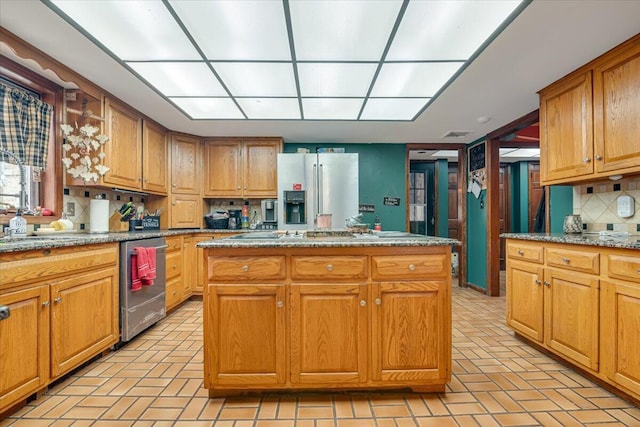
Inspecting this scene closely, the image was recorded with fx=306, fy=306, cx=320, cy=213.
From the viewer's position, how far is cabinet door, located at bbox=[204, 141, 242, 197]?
4.21 meters

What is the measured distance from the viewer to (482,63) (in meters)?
2.17

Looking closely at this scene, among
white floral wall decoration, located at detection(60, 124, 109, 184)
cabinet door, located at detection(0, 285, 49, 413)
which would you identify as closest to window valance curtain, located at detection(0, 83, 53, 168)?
white floral wall decoration, located at detection(60, 124, 109, 184)

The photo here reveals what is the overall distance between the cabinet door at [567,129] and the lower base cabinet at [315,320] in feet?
5.45

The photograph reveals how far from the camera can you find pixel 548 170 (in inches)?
103

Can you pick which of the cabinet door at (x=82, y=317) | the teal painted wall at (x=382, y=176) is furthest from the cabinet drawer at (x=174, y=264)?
the teal painted wall at (x=382, y=176)

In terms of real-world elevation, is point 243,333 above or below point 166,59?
below

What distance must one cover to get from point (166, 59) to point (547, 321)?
3.29m

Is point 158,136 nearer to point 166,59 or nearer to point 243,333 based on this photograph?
point 166,59

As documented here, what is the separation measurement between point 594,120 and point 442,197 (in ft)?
12.2

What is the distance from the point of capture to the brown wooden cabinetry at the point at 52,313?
60.5 inches

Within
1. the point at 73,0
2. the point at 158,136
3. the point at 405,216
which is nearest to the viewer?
the point at 73,0

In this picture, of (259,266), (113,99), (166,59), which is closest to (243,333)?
(259,266)

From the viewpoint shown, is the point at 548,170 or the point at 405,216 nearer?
the point at 548,170

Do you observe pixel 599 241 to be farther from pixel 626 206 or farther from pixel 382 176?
pixel 382 176
